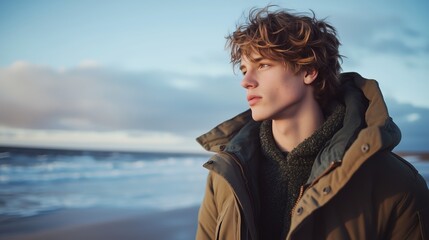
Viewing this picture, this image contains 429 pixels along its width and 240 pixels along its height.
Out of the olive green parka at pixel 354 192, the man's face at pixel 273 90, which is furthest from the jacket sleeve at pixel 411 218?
the man's face at pixel 273 90

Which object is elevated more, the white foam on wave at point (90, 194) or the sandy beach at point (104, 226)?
the white foam on wave at point (90, 194)

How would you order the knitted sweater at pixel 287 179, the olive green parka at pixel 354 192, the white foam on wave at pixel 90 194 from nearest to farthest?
the olive green parka at pixel 354 192
the knitted sweater at pixel 287 179
the white foam on wave at pixel 90 194

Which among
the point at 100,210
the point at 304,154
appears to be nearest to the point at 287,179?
the point at 304,154

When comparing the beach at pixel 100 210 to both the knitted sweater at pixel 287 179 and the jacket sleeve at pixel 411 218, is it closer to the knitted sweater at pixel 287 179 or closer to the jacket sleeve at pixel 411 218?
the knitted sweater at pixel 287 179

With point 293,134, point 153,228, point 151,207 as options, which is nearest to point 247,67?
point 293,134

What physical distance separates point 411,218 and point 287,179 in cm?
68

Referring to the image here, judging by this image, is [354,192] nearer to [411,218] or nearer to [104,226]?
[411,218]

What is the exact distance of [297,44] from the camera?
2.27 meters

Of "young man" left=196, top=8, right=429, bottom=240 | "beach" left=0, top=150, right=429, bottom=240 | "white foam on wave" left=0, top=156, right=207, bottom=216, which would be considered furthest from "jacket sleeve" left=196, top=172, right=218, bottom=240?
"white foam on wave" left=0, top=156, right=207, bottom=216

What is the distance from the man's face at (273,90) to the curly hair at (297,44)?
0.17 feet

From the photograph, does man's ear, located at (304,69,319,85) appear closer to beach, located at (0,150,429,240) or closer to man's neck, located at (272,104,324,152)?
man's neck, located at (272,104,324,152)

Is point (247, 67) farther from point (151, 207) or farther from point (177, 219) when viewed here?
point (151, 207)

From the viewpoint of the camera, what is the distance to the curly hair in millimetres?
2240

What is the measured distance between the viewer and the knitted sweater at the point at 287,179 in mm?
2092
